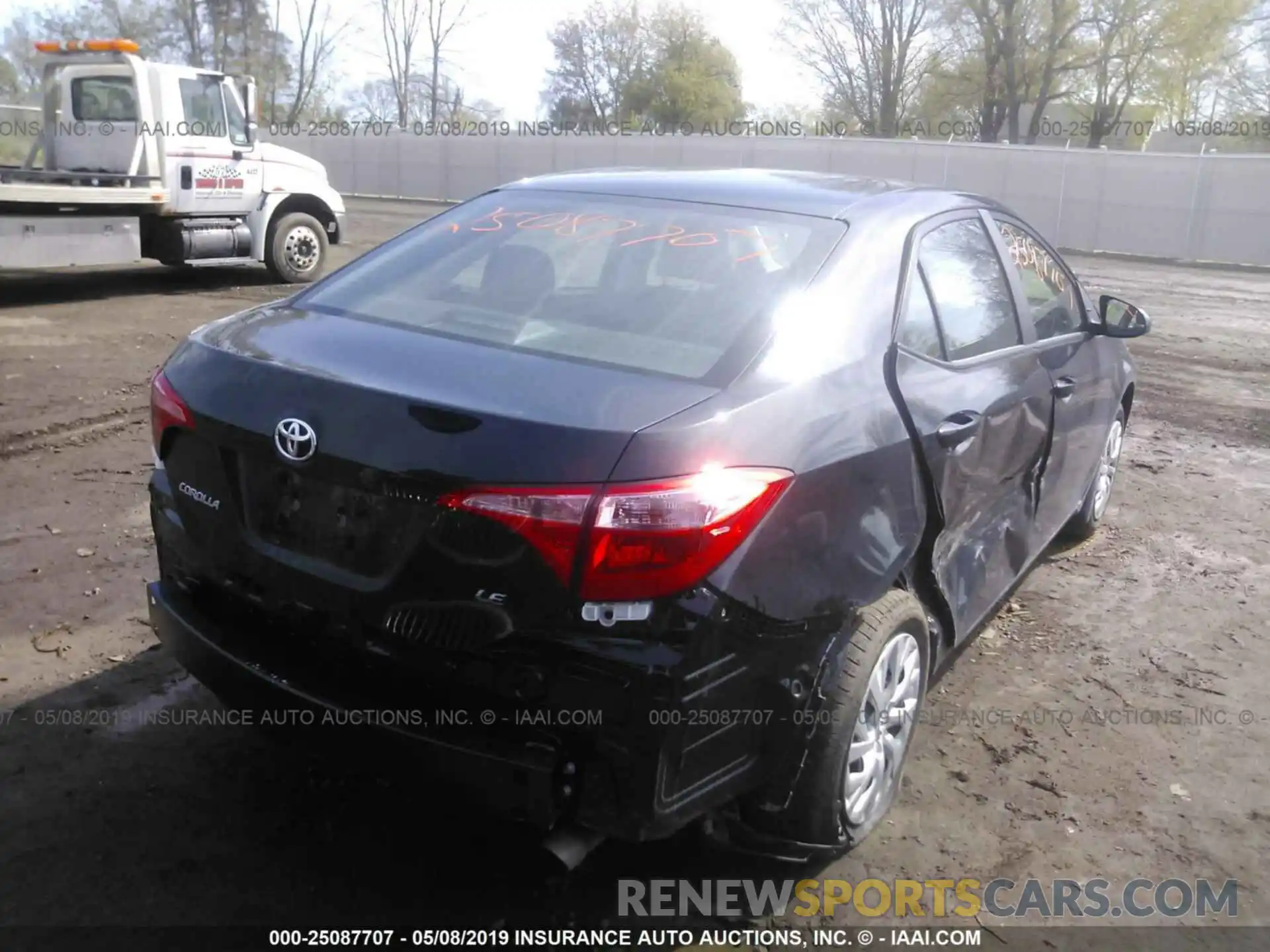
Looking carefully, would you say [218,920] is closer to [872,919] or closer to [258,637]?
[258,637]

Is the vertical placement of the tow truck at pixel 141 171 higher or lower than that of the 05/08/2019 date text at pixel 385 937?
higher

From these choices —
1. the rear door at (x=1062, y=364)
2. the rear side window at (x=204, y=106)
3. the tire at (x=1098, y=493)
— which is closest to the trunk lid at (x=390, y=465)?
the rear door at (x=1062, y=364)

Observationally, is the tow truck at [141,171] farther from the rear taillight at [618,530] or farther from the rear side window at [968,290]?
the rear taillight at [618,530]

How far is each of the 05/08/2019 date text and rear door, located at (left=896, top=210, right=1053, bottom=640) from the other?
1.60 m

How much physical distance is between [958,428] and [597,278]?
3.71ft

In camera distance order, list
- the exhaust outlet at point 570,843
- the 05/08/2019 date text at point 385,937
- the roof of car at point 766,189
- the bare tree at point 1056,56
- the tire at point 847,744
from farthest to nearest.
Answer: the bare tree at point 1056,56 → the roof of car at point 766,189 → the tire at point 847,744 → the 05/08/2019 date text at point 385,937 → the exhaust outlet at point 570,843

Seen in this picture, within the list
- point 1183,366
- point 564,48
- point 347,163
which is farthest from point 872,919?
point 564,48

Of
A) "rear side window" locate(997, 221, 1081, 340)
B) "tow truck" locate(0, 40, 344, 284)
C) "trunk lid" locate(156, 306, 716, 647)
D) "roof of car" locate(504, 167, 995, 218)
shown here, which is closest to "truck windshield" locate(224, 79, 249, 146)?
"tow truck" locate(0, 40, 344, 284)

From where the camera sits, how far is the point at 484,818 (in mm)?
2594

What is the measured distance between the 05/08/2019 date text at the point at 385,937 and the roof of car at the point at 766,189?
2179 millimetres

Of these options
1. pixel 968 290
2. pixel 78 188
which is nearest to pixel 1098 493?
pixel 968 290

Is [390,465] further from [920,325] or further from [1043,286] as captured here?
[1043,286]

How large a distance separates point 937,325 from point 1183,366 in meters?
8.87

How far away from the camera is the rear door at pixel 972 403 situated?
3.24 m
